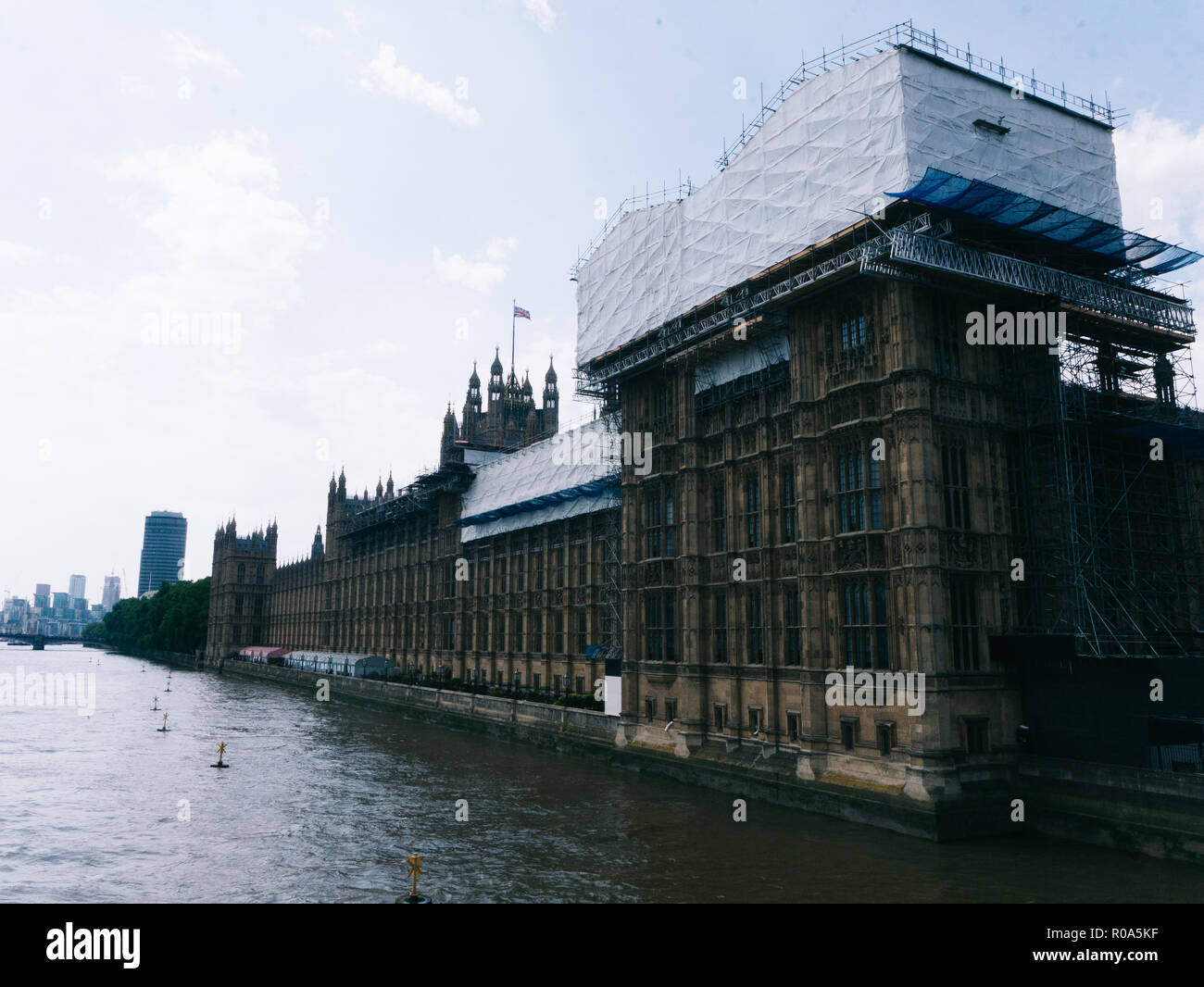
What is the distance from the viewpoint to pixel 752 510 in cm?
4444

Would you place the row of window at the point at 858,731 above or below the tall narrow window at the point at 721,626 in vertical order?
below

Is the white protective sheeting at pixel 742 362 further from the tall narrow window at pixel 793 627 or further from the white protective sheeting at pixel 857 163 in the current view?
the tall narrow window at pixel 793 627

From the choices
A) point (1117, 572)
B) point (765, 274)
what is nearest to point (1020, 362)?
point (1117, 572)

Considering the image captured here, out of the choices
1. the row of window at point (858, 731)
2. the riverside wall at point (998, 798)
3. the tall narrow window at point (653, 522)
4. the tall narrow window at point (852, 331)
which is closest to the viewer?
the riverside wall at point (998, 798)

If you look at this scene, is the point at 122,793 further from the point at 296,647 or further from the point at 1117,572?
the point at 296,647

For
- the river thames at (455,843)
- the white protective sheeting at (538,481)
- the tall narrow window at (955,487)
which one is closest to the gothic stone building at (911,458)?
the tall narrow window at (955,487)

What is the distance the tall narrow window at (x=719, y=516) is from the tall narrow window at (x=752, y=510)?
1.36 meters

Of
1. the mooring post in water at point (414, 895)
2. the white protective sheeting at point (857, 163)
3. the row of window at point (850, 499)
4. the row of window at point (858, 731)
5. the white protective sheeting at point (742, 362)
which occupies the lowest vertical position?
the mooring post in water at point (414, 895)

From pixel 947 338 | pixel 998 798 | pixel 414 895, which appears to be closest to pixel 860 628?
pixel 998 798

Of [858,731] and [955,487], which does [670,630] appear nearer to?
[858,731]

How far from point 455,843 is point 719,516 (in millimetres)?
21040

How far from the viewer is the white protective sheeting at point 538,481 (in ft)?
240

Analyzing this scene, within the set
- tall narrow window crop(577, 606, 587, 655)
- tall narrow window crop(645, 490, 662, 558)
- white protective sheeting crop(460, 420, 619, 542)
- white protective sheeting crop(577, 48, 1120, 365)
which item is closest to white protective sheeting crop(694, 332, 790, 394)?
white protective sheeting crop(577, 48, 1120, 365)
